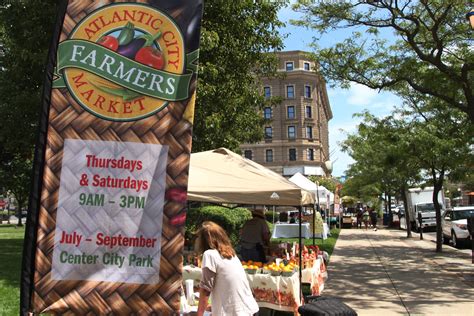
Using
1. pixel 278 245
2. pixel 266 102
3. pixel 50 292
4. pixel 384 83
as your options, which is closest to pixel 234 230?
pixel 266 102

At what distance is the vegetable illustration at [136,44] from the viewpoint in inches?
113

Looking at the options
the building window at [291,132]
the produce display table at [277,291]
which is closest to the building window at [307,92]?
the building window at [291,132]

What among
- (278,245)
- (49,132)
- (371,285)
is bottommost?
(371,285)

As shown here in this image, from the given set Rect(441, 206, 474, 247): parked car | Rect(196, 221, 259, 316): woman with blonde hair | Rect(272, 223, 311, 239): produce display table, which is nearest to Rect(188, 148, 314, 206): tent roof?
Rect(196, 221, 259, 316): woman with blonde hair

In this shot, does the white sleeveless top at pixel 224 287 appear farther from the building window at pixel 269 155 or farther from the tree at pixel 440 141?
the building window at pixel 269 155

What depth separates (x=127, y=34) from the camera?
9.44ft

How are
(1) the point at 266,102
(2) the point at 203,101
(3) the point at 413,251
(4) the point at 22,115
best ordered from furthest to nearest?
(3) the point at 413,251 → (1) the point at 266,102 → (4) the point at 22,115 → (2) the point at 203,101

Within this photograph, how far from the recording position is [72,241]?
275 centimetres

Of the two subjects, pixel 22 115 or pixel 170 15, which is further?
pixel 22 115

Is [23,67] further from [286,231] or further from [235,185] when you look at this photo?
[286,231]

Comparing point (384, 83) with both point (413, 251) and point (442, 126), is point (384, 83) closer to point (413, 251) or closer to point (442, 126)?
point (442, 126)

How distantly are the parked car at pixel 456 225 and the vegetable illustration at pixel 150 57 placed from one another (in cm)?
1872

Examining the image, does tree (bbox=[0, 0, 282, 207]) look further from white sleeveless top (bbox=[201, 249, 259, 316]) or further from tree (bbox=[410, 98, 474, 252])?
white sleeveless top (bbox=[201, 249, 259, 316])

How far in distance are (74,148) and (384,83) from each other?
1225 centimetres
